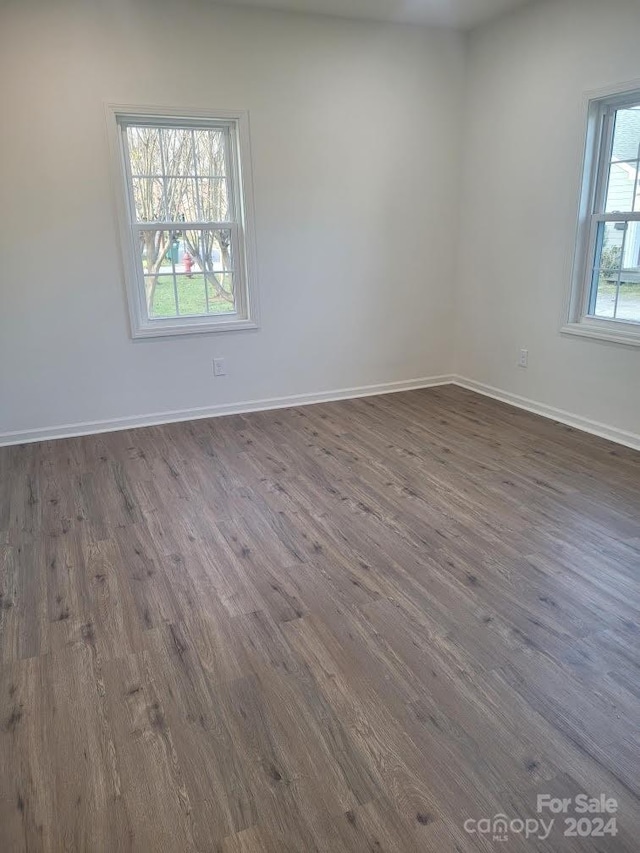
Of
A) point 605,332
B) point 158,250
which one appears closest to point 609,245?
point 605,332

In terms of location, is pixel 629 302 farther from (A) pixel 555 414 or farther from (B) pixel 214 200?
(B) pixel 214 200

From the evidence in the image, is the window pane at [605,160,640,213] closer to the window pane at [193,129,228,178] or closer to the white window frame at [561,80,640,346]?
the white window frame at [561,80,640,346]

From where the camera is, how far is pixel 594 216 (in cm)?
399

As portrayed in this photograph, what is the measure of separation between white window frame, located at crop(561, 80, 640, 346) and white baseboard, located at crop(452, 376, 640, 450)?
1.87 feet

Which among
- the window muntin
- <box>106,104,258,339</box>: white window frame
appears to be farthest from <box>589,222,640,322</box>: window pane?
<box>106,104,258,339</box>: white window frame

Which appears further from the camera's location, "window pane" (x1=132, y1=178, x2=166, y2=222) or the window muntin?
"window pane" (x1=132, y1=178, x2=166, y2=222)

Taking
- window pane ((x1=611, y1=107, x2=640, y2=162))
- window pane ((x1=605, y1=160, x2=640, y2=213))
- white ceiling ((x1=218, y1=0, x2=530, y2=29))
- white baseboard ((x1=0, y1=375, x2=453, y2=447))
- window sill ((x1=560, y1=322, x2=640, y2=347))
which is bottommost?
white baseboard ((x1=0, y1=375, x2=453, y2=447))

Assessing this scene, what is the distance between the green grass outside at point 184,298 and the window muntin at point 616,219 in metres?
2.65

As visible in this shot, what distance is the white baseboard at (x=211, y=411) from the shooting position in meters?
4.20

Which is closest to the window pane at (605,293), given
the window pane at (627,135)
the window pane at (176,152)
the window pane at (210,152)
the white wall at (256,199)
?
the window pane at (627,135)

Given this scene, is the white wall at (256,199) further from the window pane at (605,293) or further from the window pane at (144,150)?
the window pane at (605,293)

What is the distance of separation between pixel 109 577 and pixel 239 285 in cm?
266

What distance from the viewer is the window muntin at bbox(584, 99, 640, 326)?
3.73m

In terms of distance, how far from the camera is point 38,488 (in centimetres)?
343
